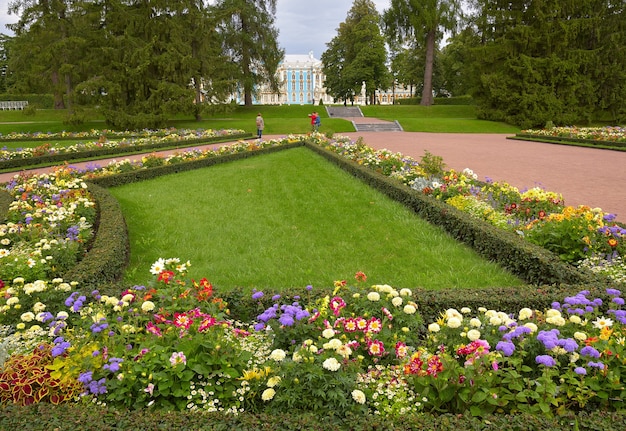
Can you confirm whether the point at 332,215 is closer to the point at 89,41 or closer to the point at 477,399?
the point at 477,399

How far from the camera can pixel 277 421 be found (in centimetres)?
194

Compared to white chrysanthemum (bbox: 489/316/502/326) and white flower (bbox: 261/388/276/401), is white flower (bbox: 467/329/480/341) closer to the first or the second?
white chrysanthemum (bbox: 489/316/502/326)

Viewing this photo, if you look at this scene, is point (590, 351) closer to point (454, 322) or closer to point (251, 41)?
point (454, 322)

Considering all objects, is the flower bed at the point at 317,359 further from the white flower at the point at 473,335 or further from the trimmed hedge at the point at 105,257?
the trimmed hedge at the point at 105,257

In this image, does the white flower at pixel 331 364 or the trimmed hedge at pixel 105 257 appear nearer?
the white flower at pixel 331 364

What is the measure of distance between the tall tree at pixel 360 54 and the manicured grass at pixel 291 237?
3693cm

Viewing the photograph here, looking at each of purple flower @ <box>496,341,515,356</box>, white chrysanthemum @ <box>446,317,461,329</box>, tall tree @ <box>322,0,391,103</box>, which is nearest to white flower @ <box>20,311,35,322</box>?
white chrysanthemum @ <box>446,317,461,329</box>

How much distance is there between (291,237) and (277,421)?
3.93m

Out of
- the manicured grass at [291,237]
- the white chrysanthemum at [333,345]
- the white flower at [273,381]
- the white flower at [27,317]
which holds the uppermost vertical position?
the white chrysanthemum at [333,345]

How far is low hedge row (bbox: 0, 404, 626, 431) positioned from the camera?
185 centimetres

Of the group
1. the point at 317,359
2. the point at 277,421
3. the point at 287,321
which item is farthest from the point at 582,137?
the point at 277,421

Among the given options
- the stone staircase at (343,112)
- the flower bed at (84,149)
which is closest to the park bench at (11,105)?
the stone staircase at (343,112)

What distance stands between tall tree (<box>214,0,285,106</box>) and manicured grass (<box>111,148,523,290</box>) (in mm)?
25063

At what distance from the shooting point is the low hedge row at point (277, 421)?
1.85m
